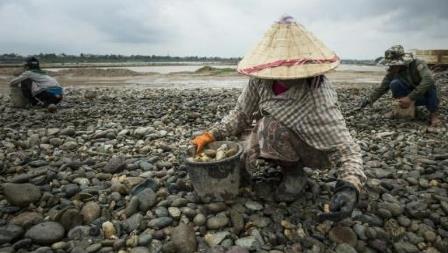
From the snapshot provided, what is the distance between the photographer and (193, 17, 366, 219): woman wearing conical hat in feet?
7.31

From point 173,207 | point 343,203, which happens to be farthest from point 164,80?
point 343,203

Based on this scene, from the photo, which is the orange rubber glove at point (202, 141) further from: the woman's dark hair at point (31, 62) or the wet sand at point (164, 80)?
the wet sand at point (164, 80)

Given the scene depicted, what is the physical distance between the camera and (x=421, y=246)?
7.98 ft

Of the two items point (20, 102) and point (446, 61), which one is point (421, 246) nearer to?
point (20, 102)

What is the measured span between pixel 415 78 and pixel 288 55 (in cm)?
411

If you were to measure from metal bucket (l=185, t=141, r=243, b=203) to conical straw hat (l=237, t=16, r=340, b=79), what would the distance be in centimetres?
63

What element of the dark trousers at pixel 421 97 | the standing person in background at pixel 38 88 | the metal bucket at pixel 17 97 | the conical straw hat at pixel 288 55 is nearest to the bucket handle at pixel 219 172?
the conical straw hat at pixel 288 55

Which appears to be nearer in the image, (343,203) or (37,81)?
(343,203)

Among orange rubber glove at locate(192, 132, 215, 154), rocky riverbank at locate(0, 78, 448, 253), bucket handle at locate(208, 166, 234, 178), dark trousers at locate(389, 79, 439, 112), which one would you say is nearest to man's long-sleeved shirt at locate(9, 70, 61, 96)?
rocky riverbank at locate(0, 78, 448, 253)

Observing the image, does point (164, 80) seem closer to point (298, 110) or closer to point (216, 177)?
point (216, 177)

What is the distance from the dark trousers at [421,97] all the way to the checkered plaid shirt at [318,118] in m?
3.78

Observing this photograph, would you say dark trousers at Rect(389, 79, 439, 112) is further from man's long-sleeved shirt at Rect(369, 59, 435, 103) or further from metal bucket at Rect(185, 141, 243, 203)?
metal bucket at Rect(185, 141, 243, 203)

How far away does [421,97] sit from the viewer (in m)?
5.45

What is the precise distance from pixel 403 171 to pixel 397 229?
1.05 meters
